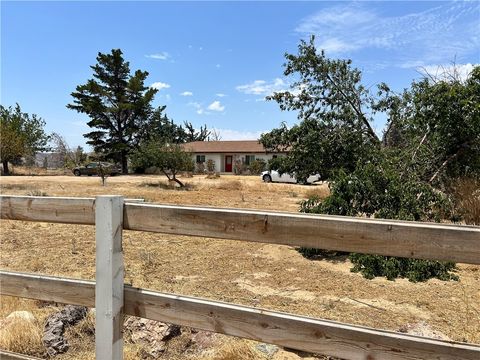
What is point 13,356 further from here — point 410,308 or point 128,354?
point 410,308

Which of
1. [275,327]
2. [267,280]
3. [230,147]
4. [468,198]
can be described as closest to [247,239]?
[275,327]

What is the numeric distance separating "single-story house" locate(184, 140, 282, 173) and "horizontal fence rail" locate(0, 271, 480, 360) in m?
47.1

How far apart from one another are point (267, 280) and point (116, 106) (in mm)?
40896

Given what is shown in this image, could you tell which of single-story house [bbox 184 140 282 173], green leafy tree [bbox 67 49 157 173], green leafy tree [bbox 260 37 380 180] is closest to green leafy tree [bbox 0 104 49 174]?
green leafy tree [bbox 67 49 157 173]

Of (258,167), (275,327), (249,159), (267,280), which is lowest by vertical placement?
(267,280)

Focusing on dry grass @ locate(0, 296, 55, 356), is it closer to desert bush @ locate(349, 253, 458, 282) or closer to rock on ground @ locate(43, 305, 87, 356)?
rock on ground @ locate(43, 305, 87, 356)

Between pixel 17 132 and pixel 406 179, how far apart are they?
139ft

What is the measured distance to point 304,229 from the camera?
194cm

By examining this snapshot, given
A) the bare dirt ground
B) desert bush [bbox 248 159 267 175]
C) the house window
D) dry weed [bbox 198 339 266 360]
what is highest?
the house window

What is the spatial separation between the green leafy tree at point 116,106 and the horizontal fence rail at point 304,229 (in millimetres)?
42206

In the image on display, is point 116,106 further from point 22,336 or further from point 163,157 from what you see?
point 22,336

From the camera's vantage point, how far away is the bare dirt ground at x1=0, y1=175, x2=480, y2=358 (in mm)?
4668

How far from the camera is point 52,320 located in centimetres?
380

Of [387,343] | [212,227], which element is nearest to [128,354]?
[212,227]
